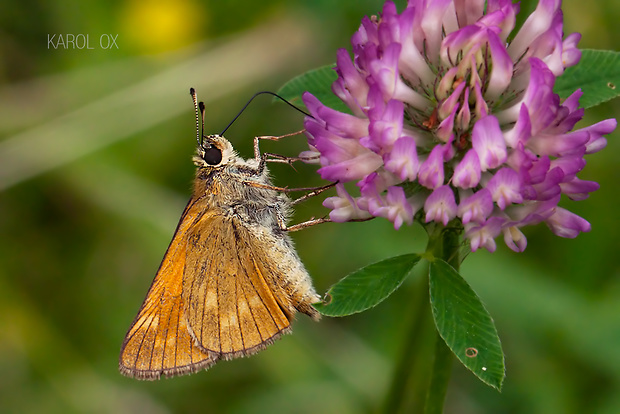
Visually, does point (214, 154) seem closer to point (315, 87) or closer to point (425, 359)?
point (315, 87)

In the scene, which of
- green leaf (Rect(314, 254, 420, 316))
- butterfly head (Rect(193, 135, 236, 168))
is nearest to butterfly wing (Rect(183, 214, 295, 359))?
butterfly head (Rect(193, 135, 236, 168))

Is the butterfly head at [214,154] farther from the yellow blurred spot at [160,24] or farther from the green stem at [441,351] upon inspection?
the yellow blurred spot at [160,24]

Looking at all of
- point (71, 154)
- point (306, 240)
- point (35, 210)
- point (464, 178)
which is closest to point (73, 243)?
point (35, 210)

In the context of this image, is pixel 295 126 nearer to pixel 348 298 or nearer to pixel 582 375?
pixel 582 375

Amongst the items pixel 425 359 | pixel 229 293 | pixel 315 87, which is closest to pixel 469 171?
pixel 315 87

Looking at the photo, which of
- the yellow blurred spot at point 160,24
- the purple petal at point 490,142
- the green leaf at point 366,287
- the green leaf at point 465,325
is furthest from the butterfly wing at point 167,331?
the yellow blurred spot at point 160,24
